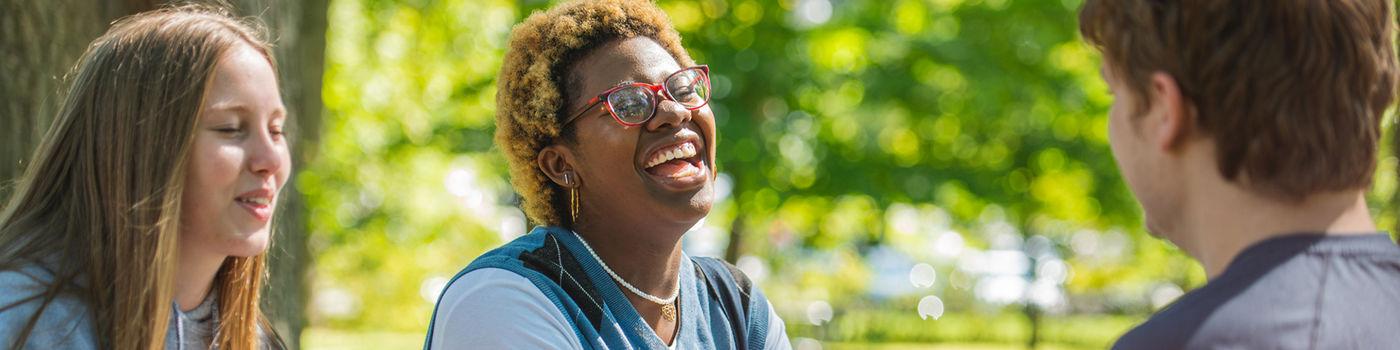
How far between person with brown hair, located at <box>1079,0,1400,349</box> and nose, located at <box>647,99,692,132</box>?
4.47ft

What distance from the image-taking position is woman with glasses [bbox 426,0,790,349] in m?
2.74

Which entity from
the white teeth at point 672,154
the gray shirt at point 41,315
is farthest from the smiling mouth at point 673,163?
the gray shirt at point 41,315

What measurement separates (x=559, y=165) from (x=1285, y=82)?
1788 millimetres

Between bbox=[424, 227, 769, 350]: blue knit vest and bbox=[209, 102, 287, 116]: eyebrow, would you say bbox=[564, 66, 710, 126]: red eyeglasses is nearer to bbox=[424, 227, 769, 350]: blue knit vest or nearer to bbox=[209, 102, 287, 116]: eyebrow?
bbox=[424, 227, 769, 350]: blue knit vest

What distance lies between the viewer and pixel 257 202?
2596 millimetres

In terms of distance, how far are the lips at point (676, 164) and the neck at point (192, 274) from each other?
944 millimetres

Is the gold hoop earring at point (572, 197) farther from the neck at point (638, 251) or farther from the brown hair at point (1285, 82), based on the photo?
the brown hair at point (1285, 82)

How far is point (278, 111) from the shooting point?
2670mm

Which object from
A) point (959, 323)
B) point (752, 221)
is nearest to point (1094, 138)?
point (752, 221)

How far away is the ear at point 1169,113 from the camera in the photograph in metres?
1.58

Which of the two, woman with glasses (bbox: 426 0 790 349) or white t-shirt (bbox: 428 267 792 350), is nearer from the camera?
white t-shirt (bbox: 428 267 792 350)

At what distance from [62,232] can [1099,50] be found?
2.01 meters

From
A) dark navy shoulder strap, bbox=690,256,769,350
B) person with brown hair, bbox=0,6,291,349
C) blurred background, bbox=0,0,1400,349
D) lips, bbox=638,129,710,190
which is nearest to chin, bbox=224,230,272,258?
person with brown hair, bbox=0,6,291,349

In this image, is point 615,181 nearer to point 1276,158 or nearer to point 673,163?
point 673,163
